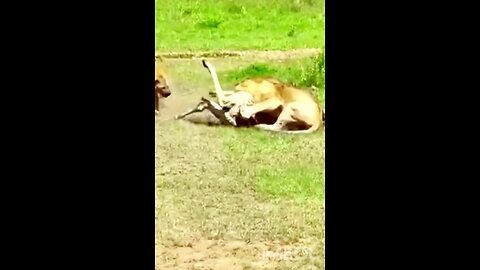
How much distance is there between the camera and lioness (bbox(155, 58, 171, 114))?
6.36 feet

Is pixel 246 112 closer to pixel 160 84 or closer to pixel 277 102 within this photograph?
pixel 277 102

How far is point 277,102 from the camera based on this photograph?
2.01 metres

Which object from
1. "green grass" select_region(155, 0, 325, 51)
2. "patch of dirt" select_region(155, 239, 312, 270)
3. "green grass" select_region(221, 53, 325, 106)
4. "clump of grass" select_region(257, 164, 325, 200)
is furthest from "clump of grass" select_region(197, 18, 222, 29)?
"patch of dirt" select_region(155, 239, 312, 270)

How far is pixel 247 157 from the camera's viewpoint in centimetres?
198

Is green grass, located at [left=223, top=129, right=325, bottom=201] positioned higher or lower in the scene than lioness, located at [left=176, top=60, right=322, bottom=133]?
lower

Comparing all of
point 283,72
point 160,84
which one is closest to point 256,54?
point 283,72

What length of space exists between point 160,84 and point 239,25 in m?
0.24

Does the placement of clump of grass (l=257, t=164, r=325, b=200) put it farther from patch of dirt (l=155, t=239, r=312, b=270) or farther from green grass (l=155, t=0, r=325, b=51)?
green grass (l=155, t=0, r=325, b=51)

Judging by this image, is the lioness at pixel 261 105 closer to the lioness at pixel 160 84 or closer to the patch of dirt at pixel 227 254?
the lioness at pixel 160 84
